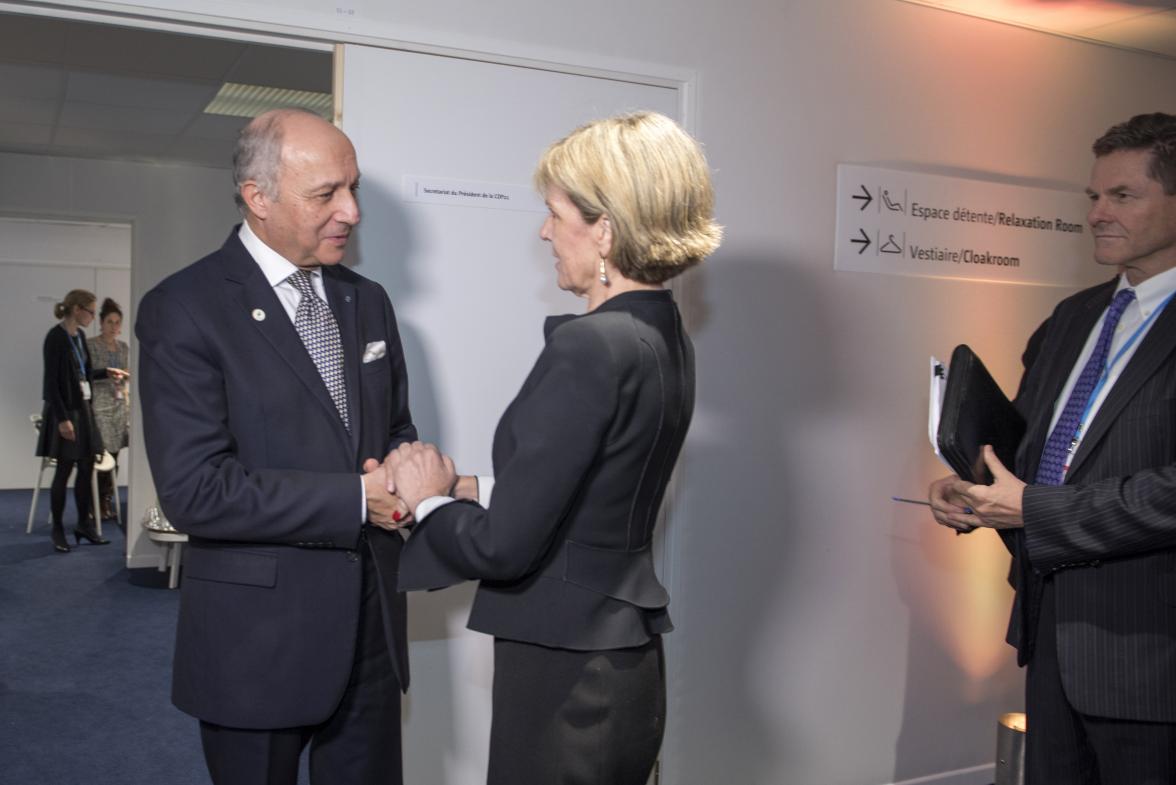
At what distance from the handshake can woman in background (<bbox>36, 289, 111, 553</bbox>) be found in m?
6.48

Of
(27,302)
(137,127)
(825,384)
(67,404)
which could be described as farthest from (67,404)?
(825,384)

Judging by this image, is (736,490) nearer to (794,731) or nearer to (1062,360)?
(794,731)

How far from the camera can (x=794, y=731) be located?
138 inches

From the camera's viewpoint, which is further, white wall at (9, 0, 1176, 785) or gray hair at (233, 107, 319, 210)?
white wall at (9, 0, 1176, 785)

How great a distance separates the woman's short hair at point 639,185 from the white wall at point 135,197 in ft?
21.7

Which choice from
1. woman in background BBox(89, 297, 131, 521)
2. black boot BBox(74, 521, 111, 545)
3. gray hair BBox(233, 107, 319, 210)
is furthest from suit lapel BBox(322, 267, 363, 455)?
black boot BBox(74, 521, 111, 545)

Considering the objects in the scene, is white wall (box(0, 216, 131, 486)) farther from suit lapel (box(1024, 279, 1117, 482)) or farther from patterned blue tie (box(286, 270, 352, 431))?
suit lapel (box(1024, 279, 1117, 482))

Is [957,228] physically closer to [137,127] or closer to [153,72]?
[153,72]

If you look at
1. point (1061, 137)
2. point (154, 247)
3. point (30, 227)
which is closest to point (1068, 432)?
point (1061, 137)

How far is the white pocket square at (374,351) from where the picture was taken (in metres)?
2.16

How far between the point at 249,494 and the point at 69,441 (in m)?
6.58

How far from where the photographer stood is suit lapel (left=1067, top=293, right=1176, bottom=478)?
6.98ft

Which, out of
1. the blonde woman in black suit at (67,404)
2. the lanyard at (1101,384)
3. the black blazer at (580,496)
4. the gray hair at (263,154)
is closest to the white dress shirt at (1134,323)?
the lanyard at (1101,384)

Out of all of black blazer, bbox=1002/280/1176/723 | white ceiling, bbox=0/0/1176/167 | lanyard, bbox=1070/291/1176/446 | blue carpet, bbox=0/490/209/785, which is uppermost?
white ceiling, bbox=0/0/1176/167
